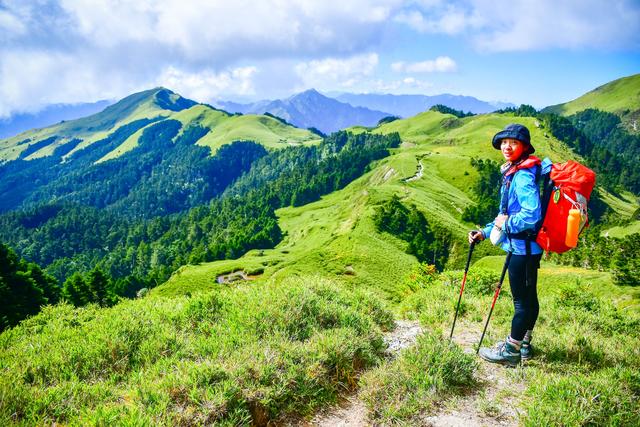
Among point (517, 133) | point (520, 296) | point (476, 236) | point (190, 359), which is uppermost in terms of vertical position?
point (517, 133)

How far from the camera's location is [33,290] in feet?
159

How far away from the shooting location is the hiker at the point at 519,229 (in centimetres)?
679

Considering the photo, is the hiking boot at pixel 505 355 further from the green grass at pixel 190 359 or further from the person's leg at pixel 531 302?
the green grass at pixel 190 359

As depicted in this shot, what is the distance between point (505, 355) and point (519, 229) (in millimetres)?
2818

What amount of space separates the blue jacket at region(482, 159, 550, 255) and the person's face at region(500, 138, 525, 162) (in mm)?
421

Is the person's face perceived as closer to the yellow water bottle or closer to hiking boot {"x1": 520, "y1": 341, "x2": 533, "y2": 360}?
the yellow water bottle

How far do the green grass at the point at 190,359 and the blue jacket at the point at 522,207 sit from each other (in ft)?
11.7

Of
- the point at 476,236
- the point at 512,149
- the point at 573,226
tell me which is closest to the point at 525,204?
the point at 573,226

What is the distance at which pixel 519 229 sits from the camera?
22.2 feet

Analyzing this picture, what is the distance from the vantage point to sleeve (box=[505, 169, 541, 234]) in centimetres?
664

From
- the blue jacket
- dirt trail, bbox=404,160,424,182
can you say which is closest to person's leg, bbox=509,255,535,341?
the blue jacket

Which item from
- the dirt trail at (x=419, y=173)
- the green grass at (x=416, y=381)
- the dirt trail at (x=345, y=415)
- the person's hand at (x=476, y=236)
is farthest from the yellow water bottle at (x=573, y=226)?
the dirt trail at (x=419, y=173)

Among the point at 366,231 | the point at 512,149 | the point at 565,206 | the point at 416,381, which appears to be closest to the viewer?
the point at 416,381

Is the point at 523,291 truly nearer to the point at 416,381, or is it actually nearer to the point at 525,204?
the point at 525,204
